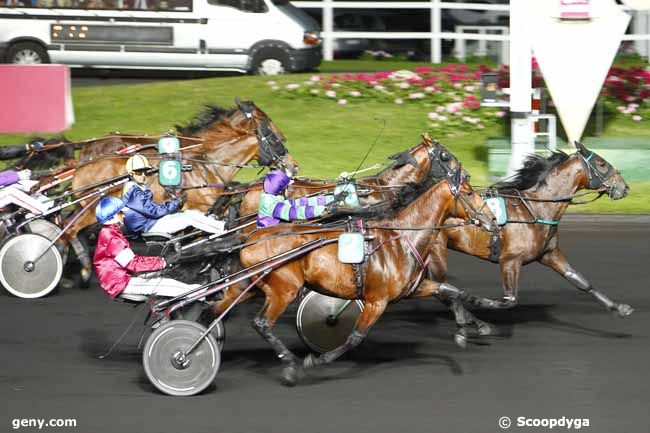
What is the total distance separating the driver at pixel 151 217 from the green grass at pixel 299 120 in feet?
22.2

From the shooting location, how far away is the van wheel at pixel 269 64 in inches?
798

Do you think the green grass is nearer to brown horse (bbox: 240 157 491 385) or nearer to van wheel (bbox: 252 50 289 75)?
van wheel (bbox: 252 50 289 75)

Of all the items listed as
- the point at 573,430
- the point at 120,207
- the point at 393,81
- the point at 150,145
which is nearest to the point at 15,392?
the point at 120,207

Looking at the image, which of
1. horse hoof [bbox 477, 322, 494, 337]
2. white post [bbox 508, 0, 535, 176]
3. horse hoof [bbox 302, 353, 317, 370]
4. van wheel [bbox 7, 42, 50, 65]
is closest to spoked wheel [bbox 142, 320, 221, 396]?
horse hoof [bbox 302, 353, 317, 370]

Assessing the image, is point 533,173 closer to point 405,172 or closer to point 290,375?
point 405,172

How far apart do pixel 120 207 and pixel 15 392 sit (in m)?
1.41

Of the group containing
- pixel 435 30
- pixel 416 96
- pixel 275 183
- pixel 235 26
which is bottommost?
pixel 275 183

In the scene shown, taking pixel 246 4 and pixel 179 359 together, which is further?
pixel 246 4

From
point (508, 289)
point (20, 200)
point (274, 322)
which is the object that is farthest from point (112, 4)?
point (274, 322)

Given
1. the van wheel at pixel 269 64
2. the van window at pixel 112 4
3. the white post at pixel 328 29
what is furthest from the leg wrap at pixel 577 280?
the white post at pixel 328 29

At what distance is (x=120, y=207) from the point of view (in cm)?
796

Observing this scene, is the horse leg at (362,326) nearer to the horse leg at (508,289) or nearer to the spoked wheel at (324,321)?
the spoked wheel at (324,321)

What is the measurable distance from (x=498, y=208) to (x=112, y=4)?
1259cm

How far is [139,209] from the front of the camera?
912 cm
